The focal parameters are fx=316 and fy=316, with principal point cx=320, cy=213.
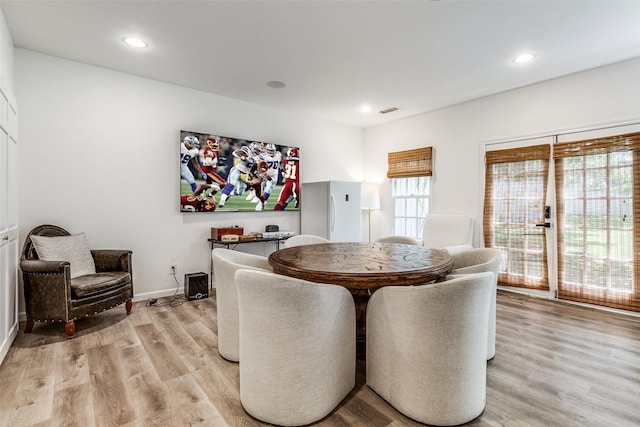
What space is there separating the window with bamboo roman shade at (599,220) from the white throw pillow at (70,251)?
17.5ft

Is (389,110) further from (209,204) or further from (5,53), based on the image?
(5,53)

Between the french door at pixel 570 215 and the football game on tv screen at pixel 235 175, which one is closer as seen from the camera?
the french door at pixel 570 215

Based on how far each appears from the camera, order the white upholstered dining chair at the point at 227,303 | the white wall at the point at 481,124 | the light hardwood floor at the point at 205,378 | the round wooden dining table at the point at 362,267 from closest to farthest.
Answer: the light hardwood floor at the point at 205,378 → the round wooden dining table at the point at 362,267 → the white upholstered dining chair at the point at 227,303 → the white wall at the point at 481,124

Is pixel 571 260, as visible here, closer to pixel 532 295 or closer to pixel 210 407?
pixel 532 295

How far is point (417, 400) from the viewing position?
1680 millimetres

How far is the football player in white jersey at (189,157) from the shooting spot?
13.3 feet

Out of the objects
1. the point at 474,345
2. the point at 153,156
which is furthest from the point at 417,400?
the point at 153,156

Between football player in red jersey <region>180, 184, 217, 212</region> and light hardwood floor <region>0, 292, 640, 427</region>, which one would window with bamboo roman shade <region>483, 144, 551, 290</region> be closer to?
light hardwood floor <region>0, 292, 640, 427</region>

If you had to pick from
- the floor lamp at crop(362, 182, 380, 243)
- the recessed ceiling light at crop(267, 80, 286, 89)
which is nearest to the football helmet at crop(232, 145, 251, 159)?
the recessed ceiling light at crop(267, 80, 286, 89)

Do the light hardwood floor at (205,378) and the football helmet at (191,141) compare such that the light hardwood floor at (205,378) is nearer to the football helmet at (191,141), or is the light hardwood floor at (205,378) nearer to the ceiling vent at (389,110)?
the football helmet at (191,141)

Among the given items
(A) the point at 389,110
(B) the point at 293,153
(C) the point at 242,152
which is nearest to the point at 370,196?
(A) the point at 389,110

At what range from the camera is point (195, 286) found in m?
3.90

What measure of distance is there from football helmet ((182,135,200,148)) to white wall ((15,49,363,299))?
13 centimetres

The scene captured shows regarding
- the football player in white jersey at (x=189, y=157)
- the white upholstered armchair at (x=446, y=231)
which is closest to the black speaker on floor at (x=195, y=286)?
the football player in white jersey at (x=189, y=157)
